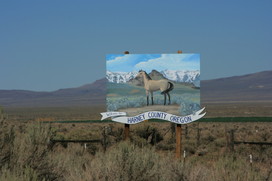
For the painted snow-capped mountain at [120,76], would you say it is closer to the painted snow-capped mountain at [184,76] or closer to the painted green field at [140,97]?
the painted green field at [140,97]

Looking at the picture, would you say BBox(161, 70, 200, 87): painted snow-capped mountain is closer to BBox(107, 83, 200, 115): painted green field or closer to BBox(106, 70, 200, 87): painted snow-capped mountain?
BBox(106, 70, 200, 87): painted snow-capped mountain

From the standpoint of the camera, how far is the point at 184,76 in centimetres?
1989

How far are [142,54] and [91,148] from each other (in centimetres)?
599

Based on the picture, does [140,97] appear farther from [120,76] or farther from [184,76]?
[184,76]

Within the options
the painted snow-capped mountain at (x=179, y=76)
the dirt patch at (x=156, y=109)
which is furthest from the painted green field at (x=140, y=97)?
the painted snow-capped mountain at (x=179, y=76)

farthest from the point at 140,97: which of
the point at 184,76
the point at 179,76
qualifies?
the point at 184,76

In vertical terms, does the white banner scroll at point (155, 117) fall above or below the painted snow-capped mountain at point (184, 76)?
below

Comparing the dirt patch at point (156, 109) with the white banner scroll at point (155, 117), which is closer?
the white banner scroll at point (155, 117)

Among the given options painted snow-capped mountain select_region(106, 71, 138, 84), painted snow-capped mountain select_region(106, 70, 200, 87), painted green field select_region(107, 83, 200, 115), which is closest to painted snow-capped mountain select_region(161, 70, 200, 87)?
painted snow-capped mountain select_region(106, 70, 200, 87)

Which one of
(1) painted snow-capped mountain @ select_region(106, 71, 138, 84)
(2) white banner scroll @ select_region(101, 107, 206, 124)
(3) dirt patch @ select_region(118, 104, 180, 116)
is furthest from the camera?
(1) painted snow-capped mountain @ select_region(106, 71, 138, 84)

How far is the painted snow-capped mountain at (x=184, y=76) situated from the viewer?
19.8 metres

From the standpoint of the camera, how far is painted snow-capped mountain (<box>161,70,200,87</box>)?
19812 millimetres

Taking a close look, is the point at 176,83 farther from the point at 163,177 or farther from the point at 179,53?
the point at 163,177

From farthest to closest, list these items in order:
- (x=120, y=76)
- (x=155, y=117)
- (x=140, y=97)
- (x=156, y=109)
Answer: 1. (x=120, y=76)
2. (x=140, y=97)
3. (x=156, y=109)
4. (x=155, y=117)
